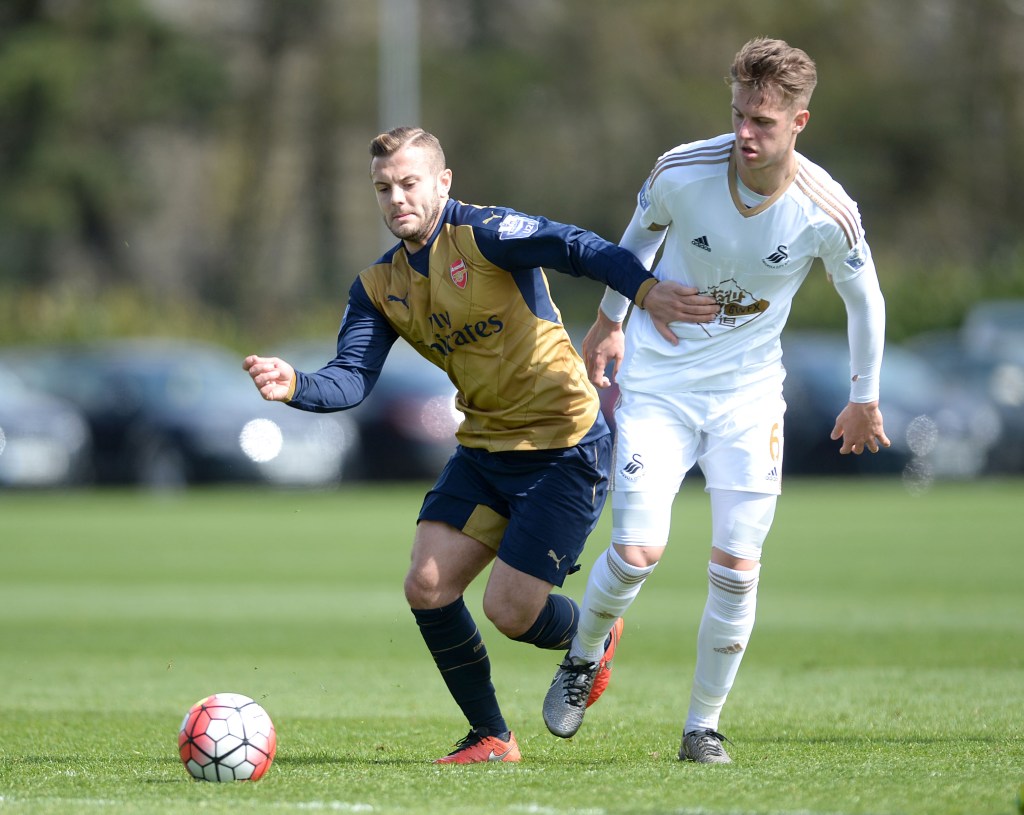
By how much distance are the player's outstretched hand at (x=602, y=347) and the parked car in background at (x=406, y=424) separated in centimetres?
1582

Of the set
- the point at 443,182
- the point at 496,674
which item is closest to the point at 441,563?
the point at 443,182

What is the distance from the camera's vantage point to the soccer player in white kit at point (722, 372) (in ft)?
18.9

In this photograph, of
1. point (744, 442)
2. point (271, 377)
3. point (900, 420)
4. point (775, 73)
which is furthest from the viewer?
point (900, 420)

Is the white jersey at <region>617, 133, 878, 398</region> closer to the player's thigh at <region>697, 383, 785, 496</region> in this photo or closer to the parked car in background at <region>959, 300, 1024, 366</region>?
the player's thigh at <region>697, 383, 785, 496</region>

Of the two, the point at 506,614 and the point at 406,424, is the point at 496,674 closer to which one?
the point at 506,614

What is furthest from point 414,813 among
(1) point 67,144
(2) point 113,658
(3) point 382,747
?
(1) point 67,144

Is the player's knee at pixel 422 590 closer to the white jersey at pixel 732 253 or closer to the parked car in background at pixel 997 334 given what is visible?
the white jersey at pixel 732 253

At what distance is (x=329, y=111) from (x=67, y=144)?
6811mm

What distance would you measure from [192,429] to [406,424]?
9.65 feet

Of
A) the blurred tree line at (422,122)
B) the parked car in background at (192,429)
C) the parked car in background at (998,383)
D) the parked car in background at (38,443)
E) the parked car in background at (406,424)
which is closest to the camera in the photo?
the parked car in background at (38,443)

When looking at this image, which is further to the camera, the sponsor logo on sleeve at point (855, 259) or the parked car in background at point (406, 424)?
the parked car in background at point (406, 424)

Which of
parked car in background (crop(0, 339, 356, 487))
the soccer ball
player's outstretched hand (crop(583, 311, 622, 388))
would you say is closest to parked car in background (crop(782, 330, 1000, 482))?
parked car in background (crop(0, 339, 356, 487))

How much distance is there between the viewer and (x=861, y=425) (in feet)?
→ 20.2

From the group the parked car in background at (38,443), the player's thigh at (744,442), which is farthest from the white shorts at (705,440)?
the parked car in background at (38,443)
